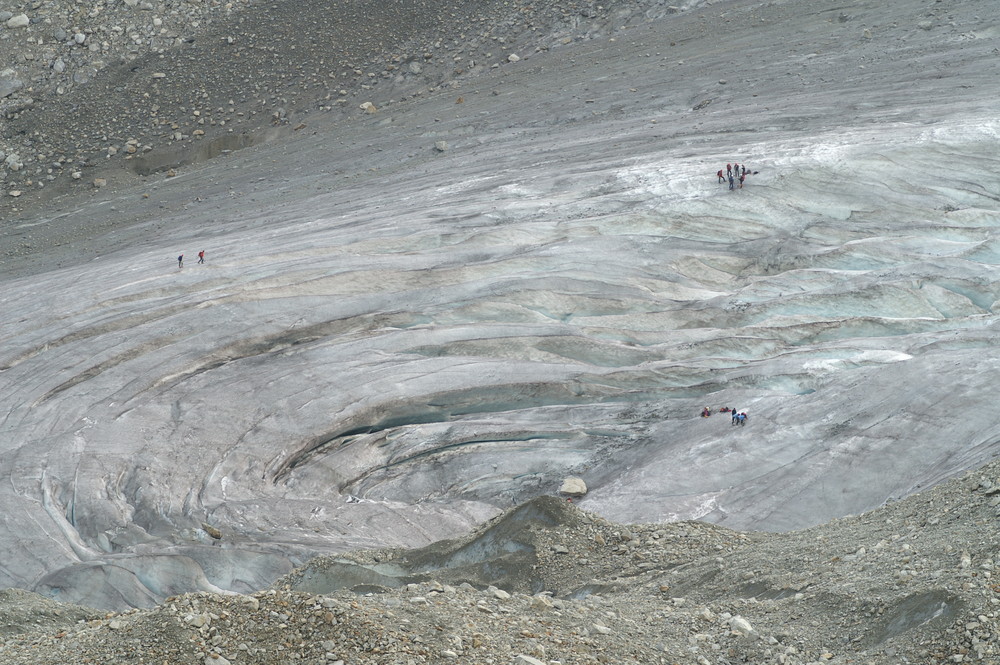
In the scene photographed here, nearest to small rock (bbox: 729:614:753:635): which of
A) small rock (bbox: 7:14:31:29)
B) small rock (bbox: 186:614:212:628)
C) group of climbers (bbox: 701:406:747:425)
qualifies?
small rock (bbox: 186:614:212:628)

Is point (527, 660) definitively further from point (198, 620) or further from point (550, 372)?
point (550, 372)

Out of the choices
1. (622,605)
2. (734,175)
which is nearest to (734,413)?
(734,175)

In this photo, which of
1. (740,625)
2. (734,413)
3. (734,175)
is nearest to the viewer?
(740,625)

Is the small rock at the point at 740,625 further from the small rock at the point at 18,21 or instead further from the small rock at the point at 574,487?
the small rock at the point at 18,21

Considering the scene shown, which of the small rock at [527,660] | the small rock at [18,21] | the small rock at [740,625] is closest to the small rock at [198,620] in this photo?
the small rock at [527,660]

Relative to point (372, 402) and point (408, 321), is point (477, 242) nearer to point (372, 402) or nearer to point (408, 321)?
point (408, 321)

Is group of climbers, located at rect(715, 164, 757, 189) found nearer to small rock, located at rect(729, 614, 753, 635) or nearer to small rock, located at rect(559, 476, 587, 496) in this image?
small rock, located at rect(559, 476, 587, 496)
